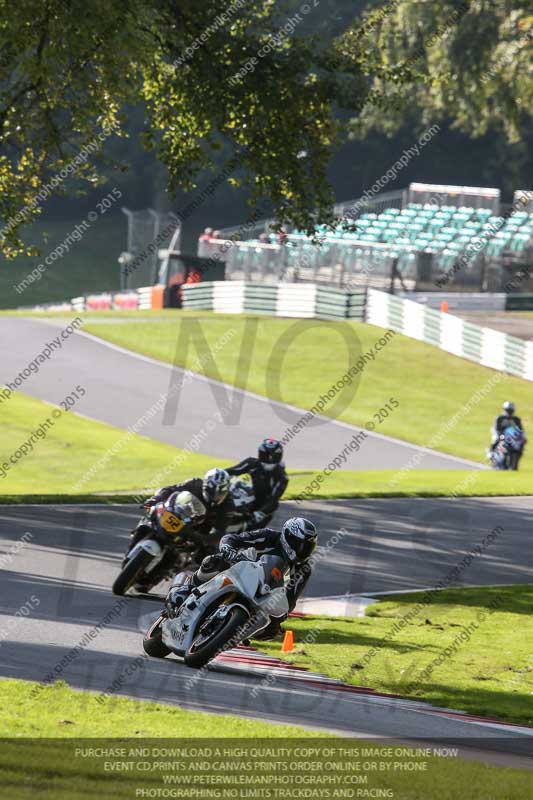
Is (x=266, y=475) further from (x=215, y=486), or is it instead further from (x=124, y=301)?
(x=124, y=301)

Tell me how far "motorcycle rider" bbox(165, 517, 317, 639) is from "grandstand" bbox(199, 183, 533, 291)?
1232 inches

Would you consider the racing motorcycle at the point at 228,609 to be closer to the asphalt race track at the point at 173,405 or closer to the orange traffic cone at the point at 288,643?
the orange traffic cone at the point at 288,643

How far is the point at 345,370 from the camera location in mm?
38656

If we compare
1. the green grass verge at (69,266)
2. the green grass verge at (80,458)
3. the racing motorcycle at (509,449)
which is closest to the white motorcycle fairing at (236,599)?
the green grass verge at (80,458)

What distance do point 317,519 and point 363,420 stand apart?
1377 cm

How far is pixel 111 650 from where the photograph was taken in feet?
36.4

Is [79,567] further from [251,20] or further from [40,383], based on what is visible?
[40,383]

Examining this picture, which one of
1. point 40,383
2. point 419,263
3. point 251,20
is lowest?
point 40,383

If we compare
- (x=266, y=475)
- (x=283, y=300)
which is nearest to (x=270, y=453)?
(x=266, y=475)

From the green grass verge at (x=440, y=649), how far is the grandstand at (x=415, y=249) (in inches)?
1076

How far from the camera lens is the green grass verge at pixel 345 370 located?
34.0 m

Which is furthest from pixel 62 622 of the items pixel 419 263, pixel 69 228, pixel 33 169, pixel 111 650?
pixel 69 228

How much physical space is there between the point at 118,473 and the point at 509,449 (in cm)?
836

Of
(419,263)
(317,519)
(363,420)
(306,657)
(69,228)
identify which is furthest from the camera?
(69,228)
